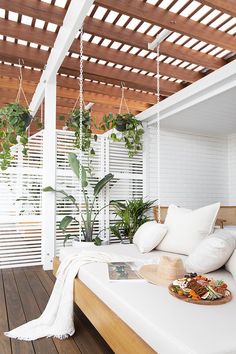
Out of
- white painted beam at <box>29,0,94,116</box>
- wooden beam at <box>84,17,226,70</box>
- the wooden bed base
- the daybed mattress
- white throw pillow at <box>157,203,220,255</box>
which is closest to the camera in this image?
the daybed mattress

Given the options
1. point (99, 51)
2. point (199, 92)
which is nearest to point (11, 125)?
point (99, 51)

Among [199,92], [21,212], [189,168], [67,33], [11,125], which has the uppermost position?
[67,33]

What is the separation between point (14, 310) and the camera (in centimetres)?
291

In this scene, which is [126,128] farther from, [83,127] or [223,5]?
[223,5]

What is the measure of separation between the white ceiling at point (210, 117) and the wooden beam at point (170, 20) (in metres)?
0.71

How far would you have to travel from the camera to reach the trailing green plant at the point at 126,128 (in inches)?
211

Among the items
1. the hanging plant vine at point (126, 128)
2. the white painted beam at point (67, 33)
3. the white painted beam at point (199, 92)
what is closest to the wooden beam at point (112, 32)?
the white painted beam at point (67, 33)

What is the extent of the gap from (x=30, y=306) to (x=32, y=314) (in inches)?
8.4

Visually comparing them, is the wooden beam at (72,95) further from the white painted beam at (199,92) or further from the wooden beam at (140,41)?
the wooden beam at (140,41)

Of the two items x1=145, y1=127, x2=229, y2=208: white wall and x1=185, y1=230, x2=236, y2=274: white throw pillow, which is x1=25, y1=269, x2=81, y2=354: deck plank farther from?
x1=145, y1=127, x2=229, y2=208: white wall

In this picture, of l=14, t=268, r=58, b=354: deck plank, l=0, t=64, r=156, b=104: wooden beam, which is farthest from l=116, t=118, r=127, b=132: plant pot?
l=14, t=268, r=58, b=354: deck plank

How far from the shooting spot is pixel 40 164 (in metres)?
5.04

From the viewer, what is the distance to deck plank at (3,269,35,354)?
221 centimetres

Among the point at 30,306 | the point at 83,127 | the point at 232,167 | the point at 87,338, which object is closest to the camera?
the point at 87,338
